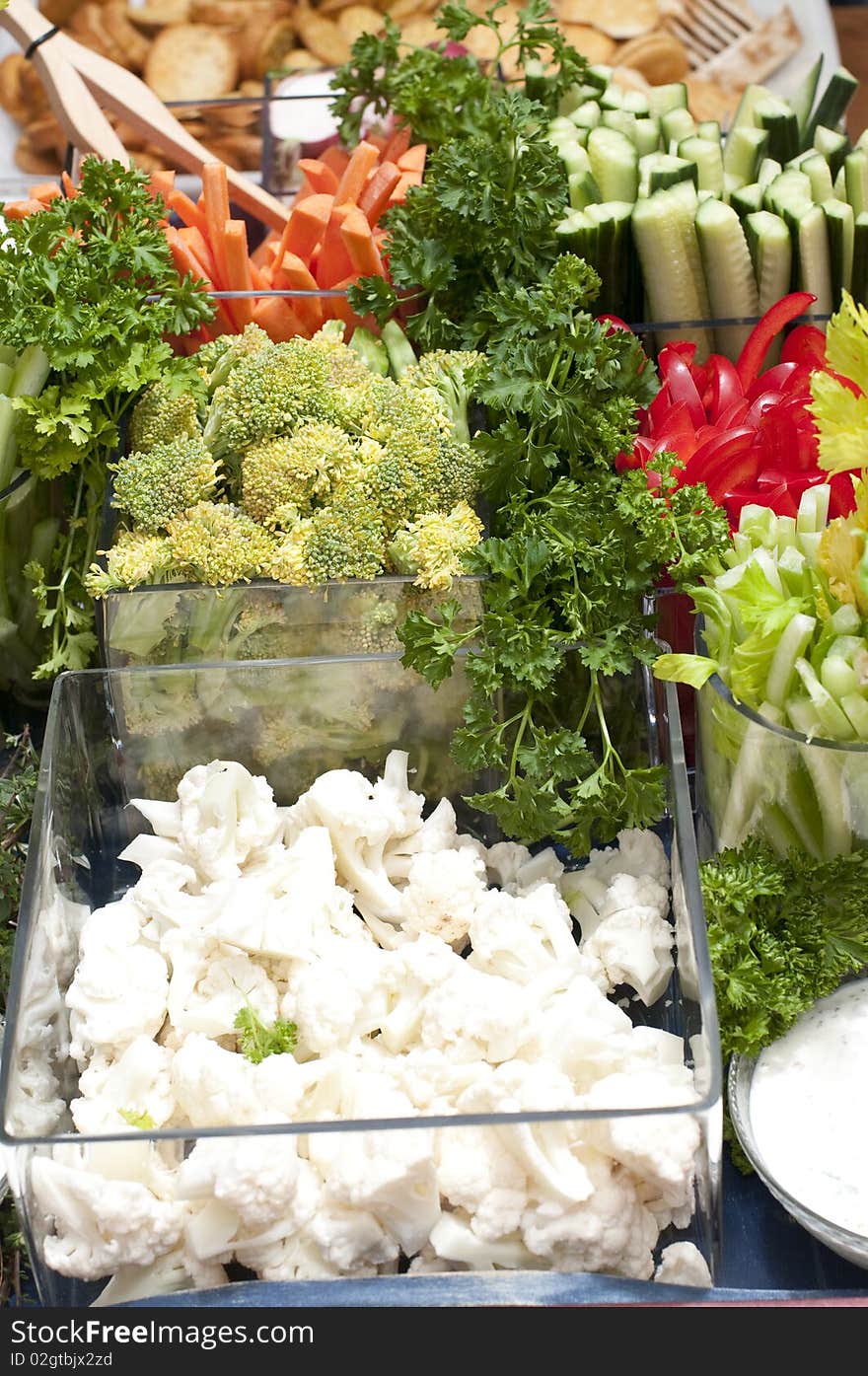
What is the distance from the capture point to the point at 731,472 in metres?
1.47

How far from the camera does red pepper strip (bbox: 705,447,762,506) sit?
1.47 metres

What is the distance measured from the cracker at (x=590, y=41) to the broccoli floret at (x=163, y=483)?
1974mm

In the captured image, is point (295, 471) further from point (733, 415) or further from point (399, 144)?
point (399, 144)

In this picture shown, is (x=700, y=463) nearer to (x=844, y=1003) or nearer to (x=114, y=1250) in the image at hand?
(x=844, y=1003)

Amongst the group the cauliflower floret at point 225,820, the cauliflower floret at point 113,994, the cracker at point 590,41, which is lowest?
the cauliflower floret at point 113,994

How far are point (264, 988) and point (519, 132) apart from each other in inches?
43.9

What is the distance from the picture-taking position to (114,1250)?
1039 mm

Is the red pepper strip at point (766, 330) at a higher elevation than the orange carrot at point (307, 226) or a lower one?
lower

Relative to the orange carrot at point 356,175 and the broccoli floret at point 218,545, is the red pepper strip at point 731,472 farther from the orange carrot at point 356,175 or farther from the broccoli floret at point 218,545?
the orange carrot at point 356,175


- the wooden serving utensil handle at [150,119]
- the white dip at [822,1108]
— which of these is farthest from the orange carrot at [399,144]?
the white dip at [822,1108]

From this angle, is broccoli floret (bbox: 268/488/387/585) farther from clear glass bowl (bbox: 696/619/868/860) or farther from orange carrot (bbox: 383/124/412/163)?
orange carrot (bbox: 383/124/412/163)

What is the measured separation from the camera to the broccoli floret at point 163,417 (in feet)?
5.04

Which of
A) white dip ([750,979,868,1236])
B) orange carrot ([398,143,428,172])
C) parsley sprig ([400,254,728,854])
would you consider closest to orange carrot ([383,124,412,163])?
orange carrot ([398,143,428,172])
